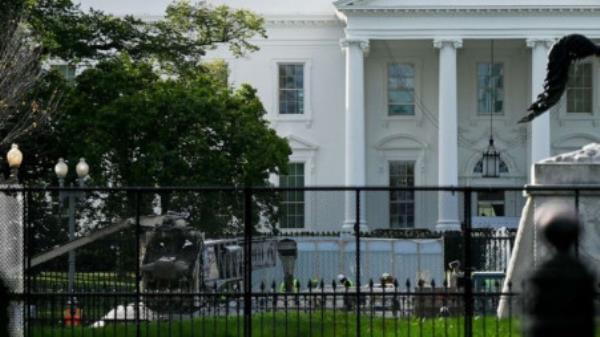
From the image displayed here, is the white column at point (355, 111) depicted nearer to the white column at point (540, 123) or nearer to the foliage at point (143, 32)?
the white column at point (540, 123)

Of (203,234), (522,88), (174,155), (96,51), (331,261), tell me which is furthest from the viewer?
(522,88)

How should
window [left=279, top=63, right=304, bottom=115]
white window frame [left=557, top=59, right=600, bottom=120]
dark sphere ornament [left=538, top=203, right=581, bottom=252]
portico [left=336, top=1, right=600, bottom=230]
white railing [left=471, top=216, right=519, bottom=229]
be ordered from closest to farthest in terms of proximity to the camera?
dark sphere ornament [left=538, top=203, right=581, bottom=252] < white railing [left=471, top=216, right=519, bottom=229] < portico [left=336, top=1, right=600, bottom=230] < white window frame [left=557, top=59, right=600, bottom=120] < window [left=279, top=63, right=304, bottom=115]

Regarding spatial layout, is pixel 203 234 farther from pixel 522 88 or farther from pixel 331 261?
pixel 522 88

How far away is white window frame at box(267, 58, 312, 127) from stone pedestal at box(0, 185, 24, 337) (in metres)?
52.2

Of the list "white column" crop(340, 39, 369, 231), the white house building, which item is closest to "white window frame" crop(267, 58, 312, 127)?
the white house building

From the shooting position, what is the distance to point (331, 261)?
2409 cm

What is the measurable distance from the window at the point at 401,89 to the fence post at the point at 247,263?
54.0 m

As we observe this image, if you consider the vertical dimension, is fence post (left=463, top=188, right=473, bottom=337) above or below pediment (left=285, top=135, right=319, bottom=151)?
below

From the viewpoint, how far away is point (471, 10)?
6650 centimetres

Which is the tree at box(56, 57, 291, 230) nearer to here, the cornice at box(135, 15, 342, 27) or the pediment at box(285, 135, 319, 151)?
the cornice at box(135, 15, 342, 27)

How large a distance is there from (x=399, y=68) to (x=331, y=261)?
1846 inches

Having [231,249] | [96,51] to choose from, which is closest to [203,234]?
[231,249]

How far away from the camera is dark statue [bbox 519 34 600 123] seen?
62.6 ft

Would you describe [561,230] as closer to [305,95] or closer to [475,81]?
[475,81]
